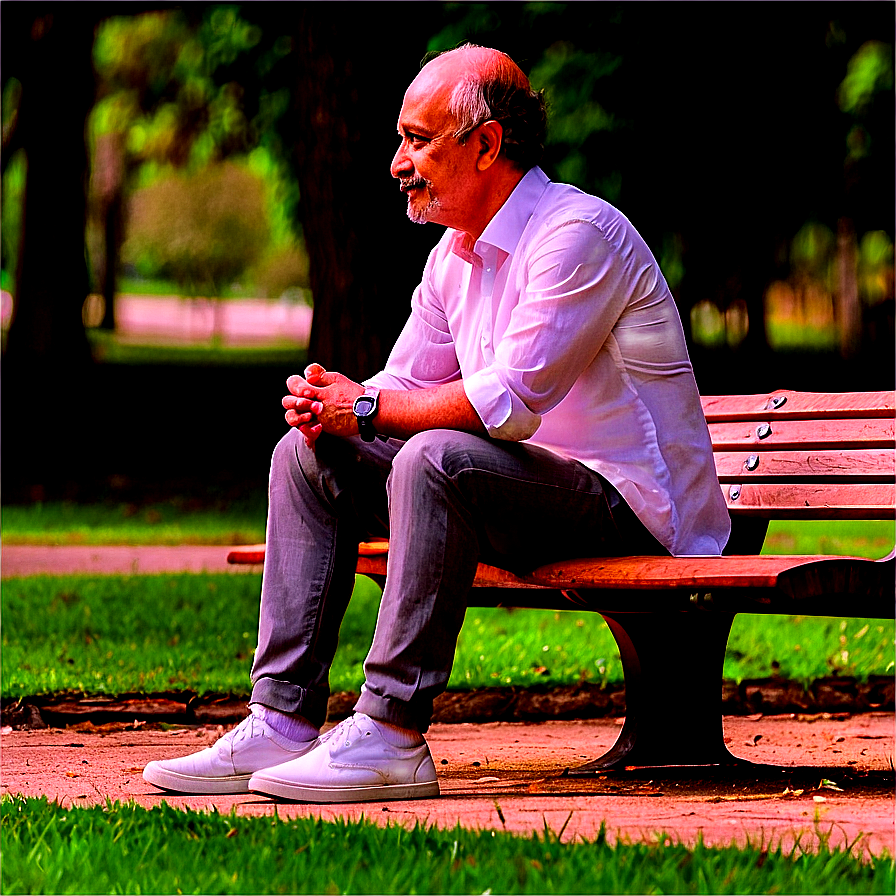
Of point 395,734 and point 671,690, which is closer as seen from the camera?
point 395,734

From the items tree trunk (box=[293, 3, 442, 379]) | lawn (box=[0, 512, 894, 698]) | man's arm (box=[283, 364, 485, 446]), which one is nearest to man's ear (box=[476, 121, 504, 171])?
man's arm (box=[283, 364, 485, 446])

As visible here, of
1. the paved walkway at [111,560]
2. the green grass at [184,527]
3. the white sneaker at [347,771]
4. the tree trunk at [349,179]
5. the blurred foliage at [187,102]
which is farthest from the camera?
the blurred foliage at [187,102]

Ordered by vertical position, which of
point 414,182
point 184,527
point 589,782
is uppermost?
point 414,182

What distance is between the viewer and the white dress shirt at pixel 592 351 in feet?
12.5

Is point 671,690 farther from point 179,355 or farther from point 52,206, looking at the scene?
point 179,355

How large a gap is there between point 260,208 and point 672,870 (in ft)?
186

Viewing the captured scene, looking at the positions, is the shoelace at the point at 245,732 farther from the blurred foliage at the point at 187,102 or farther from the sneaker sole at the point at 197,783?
the blurred foliage at the point at 187,102

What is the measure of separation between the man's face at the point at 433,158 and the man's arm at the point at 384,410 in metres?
0.51

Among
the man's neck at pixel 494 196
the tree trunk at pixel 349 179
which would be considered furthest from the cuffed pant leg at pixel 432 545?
the tree trunk at pixel 349 179

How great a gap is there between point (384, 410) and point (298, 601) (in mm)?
492

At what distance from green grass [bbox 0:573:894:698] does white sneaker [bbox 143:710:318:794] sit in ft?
6.08

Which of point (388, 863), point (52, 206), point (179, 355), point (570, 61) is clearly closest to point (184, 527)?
point (570, 61)

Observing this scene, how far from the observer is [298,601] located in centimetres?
386

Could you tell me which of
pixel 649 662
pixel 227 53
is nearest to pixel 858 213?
pixel 227 53
